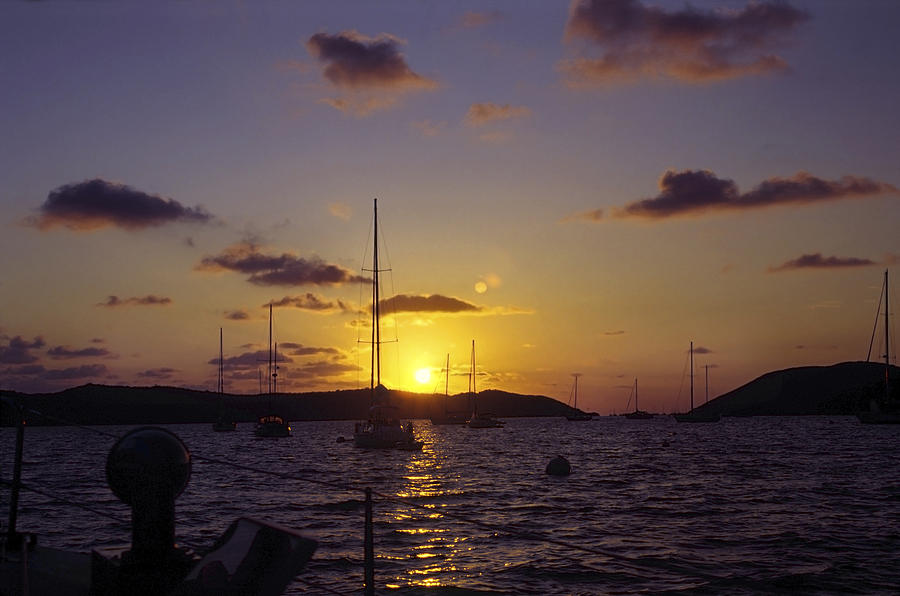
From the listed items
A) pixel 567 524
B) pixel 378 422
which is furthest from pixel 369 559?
pixel 378 422

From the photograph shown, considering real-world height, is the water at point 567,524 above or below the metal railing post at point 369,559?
below

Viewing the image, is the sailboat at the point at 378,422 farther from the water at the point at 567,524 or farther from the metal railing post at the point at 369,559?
the metal railing post at the point at 369,559

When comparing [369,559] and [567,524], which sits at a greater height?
[369,559]

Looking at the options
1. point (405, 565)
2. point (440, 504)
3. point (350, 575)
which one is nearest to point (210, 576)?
point (350, 575)

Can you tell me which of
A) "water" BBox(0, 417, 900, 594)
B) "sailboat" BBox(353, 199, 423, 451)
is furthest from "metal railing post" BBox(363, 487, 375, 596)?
"sailboat" BBox(353, 199, 423, 451)

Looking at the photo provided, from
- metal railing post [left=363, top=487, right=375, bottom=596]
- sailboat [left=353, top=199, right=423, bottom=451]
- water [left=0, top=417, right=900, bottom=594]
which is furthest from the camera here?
sailboat [left=353, top=199, right=423, bottom=451]

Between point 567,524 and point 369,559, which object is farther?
point 567,524

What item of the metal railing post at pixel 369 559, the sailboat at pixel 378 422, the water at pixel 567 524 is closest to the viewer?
the metal railing post at pixel 369 559

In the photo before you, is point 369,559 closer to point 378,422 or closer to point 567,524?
point 567,524

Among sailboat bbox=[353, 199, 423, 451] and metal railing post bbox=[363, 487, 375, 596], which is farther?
sailboat bbox=[353, 199, 423, 451]

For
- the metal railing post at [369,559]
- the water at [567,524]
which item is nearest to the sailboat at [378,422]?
the water at [567,524]

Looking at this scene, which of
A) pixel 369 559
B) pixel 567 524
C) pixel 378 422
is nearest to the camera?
pixel 369 559

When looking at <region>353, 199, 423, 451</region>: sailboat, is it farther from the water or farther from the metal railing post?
the metal railing post

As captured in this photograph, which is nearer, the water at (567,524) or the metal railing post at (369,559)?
the metal railing post at (369,559)
